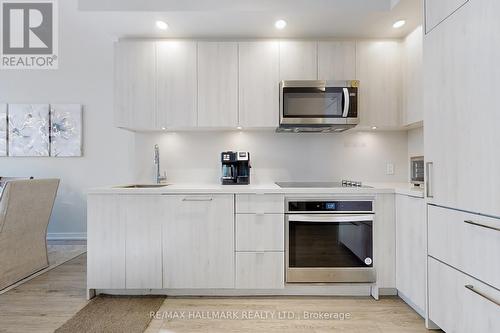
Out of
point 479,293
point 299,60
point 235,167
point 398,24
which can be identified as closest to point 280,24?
point 299,60

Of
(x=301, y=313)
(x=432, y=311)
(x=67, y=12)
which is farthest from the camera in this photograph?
(x=67, y=12)

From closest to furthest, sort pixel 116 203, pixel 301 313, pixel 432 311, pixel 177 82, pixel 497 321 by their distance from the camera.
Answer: pixel 497 321 → pixel 432 311 → pixel 301 313 → pixel 116 203 → pixel 177 82

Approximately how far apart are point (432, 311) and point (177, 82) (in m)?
2.55

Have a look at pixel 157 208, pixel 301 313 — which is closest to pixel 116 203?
pixel 157 208

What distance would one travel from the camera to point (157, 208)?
7.74ft

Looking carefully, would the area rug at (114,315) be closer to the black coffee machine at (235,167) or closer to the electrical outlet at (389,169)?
the black coffee machine at (235,167)

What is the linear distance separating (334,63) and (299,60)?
31cm

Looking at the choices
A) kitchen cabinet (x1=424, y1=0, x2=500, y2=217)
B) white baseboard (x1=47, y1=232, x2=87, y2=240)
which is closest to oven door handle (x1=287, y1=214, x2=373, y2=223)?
kitchen cabinet (x1=424, y1=0, x2=500, y2=217)

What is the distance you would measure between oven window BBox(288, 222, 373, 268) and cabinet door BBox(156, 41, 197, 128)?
1.37 metres

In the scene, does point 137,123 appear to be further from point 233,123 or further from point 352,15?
point 352,15

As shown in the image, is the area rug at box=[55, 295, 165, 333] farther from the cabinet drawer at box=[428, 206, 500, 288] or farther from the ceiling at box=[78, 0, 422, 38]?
the ceiling at box=[78, 0, 422, 38]

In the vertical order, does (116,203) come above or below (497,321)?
above

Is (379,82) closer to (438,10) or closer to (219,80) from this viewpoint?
(438,10)

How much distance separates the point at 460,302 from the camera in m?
1.60
